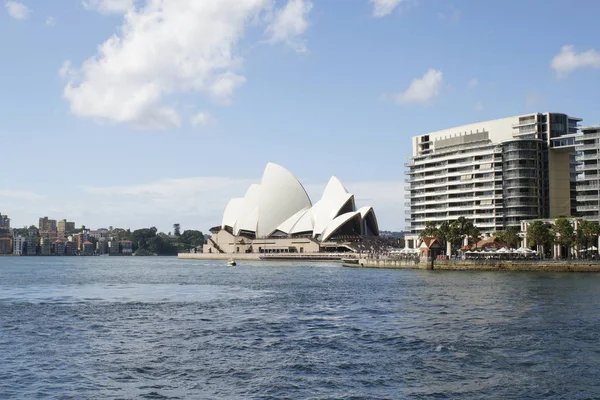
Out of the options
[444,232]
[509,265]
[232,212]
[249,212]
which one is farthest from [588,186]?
[232,212]

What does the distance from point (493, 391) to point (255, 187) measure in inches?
6351

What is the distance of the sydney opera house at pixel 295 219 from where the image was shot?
160 metres

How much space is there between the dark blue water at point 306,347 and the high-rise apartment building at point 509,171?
251 ft

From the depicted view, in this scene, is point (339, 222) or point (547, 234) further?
point (339, 222)

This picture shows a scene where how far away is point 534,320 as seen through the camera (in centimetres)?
3788

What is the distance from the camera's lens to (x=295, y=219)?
553 ft

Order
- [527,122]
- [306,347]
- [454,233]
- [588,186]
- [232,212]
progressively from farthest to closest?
[232,212] → [527,122] → [588,186] → [454,233] → [306,347]

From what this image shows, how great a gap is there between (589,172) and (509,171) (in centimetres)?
2046

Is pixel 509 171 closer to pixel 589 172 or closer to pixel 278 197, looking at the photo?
pixel 589 172

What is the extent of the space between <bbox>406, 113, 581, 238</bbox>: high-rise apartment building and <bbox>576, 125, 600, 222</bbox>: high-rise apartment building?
417 inches

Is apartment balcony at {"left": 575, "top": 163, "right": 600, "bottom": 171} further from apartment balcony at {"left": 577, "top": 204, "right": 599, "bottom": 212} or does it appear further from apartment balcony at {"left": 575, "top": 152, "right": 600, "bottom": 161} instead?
apartment balcony at {"left": 577, "top": 204, "right": 599, "bottom": 212}

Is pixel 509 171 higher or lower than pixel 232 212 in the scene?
higher

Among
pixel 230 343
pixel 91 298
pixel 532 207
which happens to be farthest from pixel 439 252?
pixel 230 343

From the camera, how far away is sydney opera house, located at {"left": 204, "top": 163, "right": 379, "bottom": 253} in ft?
525
